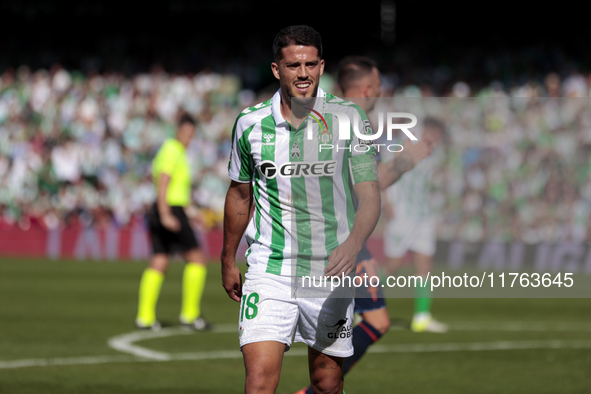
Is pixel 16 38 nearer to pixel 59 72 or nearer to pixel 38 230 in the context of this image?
pixel 59 72

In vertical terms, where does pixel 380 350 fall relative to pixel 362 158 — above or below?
below

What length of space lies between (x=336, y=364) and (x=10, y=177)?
2037 cm

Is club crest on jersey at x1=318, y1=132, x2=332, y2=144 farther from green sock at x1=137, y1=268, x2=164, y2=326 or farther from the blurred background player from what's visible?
the blurred background player

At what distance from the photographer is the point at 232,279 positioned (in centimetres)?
443

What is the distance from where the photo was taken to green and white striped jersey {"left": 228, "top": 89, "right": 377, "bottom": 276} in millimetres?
4207

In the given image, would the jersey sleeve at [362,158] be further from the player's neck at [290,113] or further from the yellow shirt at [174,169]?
the yellow shirt at [174,169]

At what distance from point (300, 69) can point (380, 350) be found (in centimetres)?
484

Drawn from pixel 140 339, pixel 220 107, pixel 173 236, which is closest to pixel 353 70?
pixel 140 339

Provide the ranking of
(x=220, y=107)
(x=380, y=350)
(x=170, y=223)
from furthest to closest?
(x=220, y=107)
(x=170, y=223)
(x=380, y=350)

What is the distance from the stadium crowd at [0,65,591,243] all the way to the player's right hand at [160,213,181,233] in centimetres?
872

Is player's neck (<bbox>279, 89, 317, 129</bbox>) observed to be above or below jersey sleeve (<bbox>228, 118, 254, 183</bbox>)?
above

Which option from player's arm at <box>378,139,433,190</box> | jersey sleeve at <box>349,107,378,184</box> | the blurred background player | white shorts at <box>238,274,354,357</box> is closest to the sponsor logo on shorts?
white shorts at <box>238,274,354,357</box>

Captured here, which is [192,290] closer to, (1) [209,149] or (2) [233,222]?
(2) [233,222]

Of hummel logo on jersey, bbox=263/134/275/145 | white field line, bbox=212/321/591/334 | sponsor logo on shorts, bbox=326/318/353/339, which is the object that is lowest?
white field line, bbox=212/321/591/334
